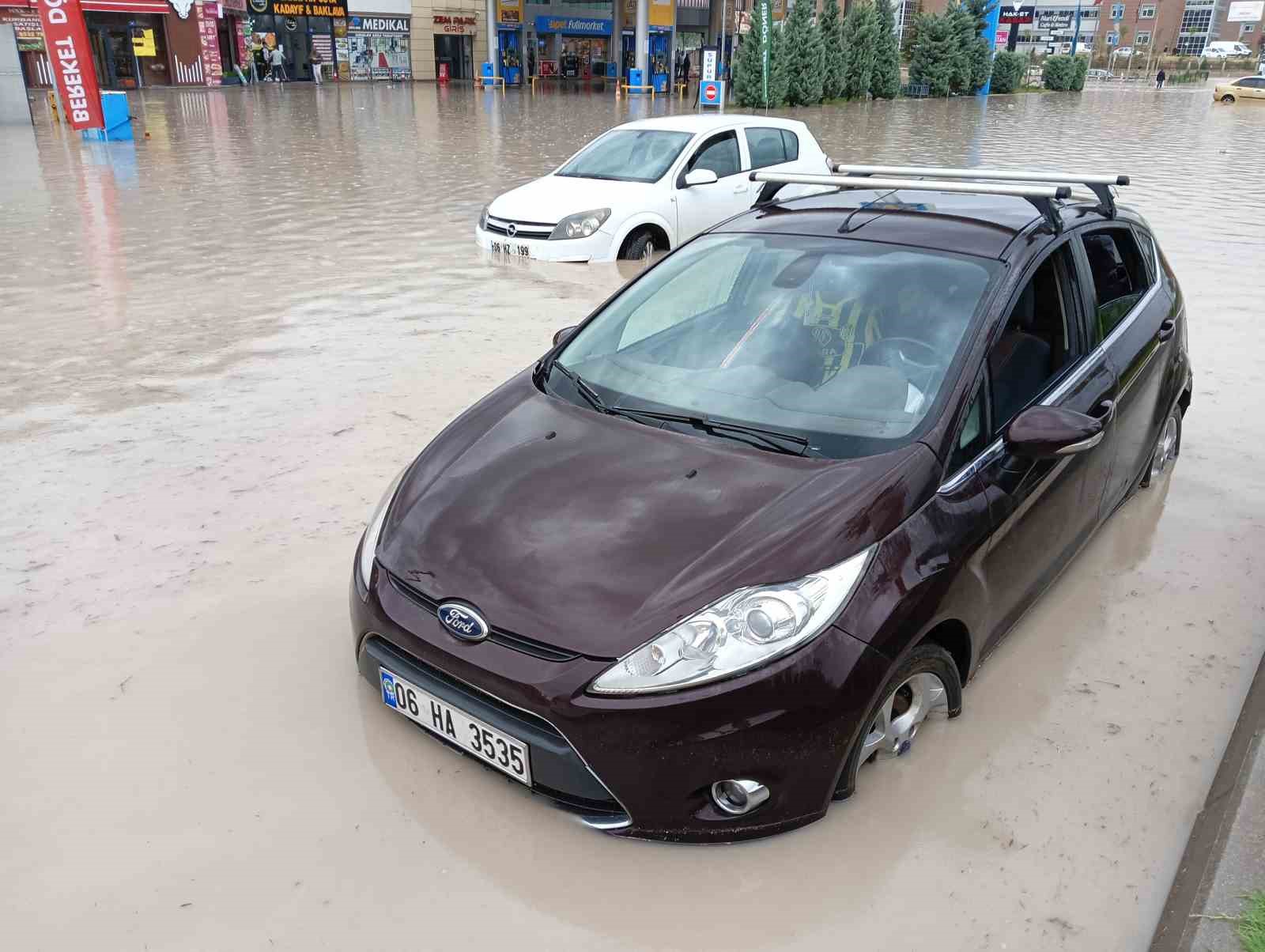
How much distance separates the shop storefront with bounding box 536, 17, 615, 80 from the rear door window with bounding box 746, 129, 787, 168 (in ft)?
157

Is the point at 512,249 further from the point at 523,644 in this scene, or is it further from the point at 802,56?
the point at 802,56

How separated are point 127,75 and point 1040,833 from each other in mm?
45728

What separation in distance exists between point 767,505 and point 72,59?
23377mm

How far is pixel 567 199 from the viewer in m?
Result: 9.92

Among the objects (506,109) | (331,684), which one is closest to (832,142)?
(506,109)

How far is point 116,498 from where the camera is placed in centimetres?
490

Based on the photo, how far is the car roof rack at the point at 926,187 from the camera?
3.59 meters

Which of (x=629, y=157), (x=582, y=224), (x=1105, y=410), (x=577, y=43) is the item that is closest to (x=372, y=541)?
(x=1105, y=410)

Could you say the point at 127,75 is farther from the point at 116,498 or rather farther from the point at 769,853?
the point at 769,853

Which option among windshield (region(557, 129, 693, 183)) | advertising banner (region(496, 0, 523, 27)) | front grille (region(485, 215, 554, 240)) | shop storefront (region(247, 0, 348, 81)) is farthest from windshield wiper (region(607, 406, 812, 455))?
advertising banner (region(496, 0, 523, 27))

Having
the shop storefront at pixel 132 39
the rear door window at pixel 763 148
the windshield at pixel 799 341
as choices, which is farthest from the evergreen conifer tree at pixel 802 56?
the windshield at pixel 799 341

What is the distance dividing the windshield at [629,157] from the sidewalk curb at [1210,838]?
26.2 feet

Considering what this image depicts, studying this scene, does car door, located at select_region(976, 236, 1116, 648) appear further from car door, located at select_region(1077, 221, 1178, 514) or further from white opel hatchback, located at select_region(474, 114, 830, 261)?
white opel hatchback, located at select_region(474, 114, 830, 261)

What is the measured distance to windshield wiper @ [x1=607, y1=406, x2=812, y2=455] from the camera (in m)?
3.03
